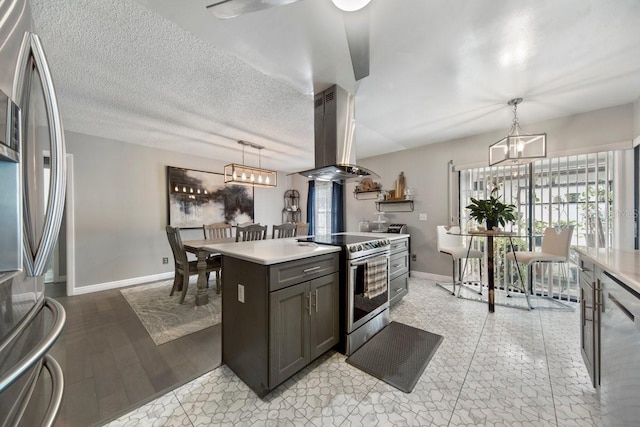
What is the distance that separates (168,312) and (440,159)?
454cm

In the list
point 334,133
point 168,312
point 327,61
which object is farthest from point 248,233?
point 327,61

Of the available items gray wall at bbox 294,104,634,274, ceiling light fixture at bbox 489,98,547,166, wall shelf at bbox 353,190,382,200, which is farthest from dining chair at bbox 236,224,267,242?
ceiling light fixture at bbox 489,98,547,166

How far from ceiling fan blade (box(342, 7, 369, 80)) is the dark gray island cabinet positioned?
147cm

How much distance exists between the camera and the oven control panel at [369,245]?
1.96m

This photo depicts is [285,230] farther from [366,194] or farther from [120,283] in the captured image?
[120,283]

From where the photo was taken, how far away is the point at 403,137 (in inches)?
147

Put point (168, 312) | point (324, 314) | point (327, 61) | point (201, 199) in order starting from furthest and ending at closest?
point (201, 199)
point (168, 312)
point (327, 61)
point (324, 314)

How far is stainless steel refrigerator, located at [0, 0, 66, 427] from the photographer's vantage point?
1.53 feet

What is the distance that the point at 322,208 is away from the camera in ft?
20.0

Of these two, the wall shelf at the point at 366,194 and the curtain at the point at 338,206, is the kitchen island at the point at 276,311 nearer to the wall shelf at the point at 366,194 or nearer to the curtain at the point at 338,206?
the wall shelf at the point at 366,194

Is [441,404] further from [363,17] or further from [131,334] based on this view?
[131,334]

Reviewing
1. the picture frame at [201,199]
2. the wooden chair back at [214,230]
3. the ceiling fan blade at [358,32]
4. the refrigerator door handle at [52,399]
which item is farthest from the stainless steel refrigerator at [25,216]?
the picture frame at [201,199]

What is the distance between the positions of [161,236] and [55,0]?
11.5 ft

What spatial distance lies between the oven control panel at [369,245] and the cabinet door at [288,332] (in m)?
0.54
